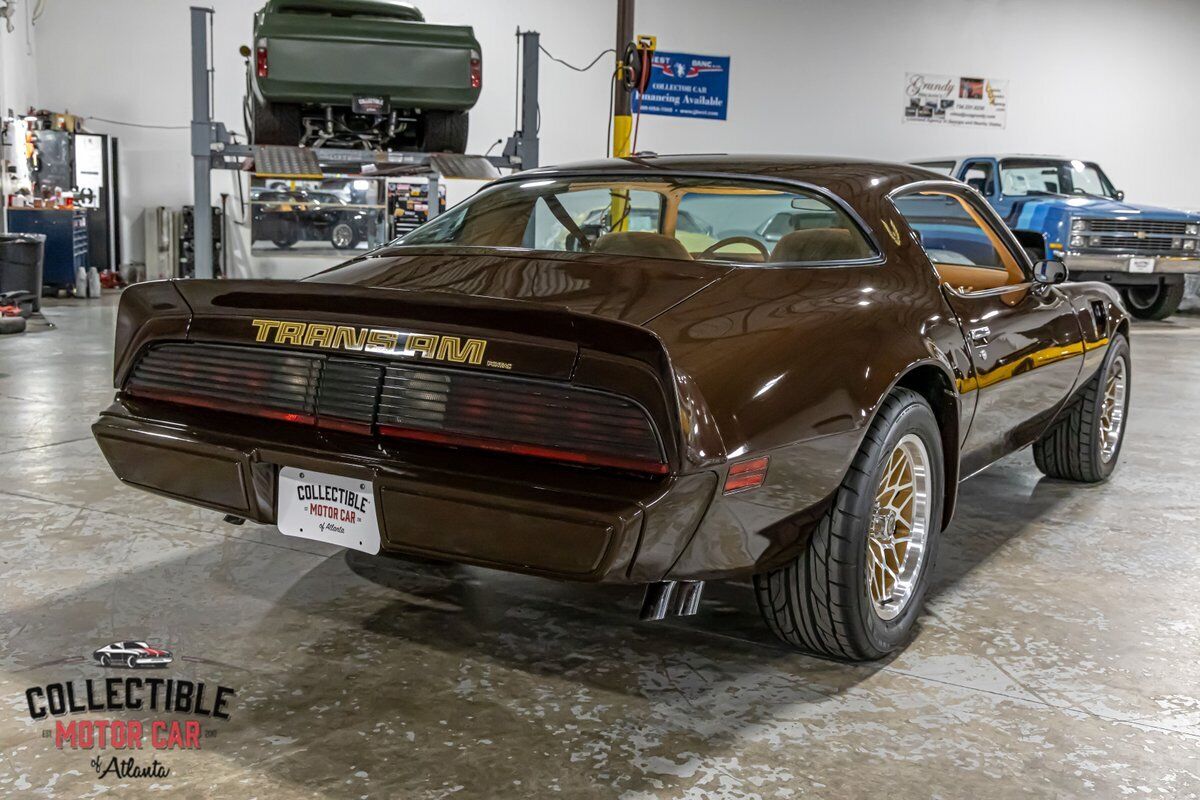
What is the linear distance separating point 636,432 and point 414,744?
0.72m

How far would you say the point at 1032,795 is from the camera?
1.88m

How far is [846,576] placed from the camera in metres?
2.28

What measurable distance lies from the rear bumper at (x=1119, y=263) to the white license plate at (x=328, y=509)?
33.1ft

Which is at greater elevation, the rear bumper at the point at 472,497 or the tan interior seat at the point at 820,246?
the tan interior seat at the point at 820,246

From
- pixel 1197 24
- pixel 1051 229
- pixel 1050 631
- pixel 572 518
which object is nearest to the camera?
pixel 572 518

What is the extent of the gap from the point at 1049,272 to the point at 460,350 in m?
2.42

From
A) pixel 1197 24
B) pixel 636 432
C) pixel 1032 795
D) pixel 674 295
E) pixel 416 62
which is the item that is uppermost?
pixel 1197 24

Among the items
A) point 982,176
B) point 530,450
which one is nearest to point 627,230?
point 530,450

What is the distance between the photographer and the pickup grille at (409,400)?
6.32ft

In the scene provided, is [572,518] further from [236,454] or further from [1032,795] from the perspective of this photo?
[1032,795]

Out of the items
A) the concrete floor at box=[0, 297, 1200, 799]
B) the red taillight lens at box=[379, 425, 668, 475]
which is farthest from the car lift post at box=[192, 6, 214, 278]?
the red taillight lens at box=[379, 425, 668, 475]

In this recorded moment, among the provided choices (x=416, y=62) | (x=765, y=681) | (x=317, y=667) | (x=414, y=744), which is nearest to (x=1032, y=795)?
(x=765, y=681)

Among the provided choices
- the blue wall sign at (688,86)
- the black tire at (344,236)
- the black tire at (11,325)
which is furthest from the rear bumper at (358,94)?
the blue wall sign at (688,86)

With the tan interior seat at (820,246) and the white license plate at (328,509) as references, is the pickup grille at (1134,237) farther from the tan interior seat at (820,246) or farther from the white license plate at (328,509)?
the white license plate at (328,509)
